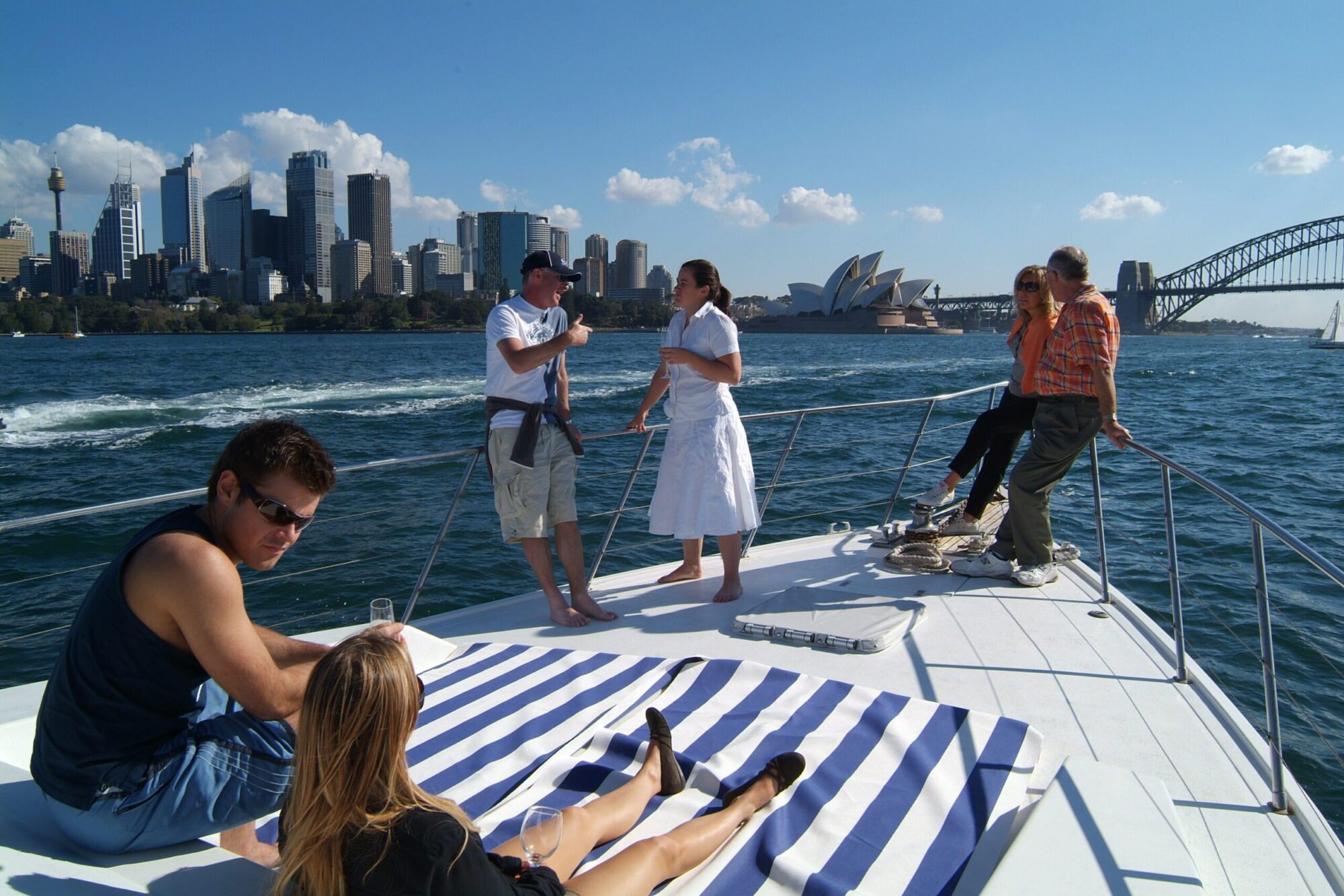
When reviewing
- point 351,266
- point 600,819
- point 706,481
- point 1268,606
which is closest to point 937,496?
point 706,481

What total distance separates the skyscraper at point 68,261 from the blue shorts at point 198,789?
102770 millimetres

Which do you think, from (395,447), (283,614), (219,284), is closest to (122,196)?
(219,284)

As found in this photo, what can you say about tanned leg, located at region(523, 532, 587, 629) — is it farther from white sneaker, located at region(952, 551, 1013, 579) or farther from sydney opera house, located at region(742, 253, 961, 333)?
sydney opera house, located at region(742, 253, 961, 333)

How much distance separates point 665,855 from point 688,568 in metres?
2.30

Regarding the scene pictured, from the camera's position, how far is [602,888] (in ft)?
5.29

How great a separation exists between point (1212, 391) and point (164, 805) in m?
28.5

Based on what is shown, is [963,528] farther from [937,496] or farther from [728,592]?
[728,592]

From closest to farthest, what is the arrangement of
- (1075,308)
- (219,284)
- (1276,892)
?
(1276,892) → (1075,308) → (219,284)

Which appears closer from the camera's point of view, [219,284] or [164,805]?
[164,805]

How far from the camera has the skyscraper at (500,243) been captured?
81188 millimetres

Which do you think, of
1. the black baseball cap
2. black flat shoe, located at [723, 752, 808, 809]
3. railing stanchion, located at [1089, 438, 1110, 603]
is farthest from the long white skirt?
black flat shoe, located at [723, 752, 808, 809]

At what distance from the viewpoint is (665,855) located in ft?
5.70

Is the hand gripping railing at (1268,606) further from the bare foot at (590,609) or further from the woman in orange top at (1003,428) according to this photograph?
the bare foot at (590,609)

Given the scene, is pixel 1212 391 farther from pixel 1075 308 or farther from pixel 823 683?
pixel 823 683
